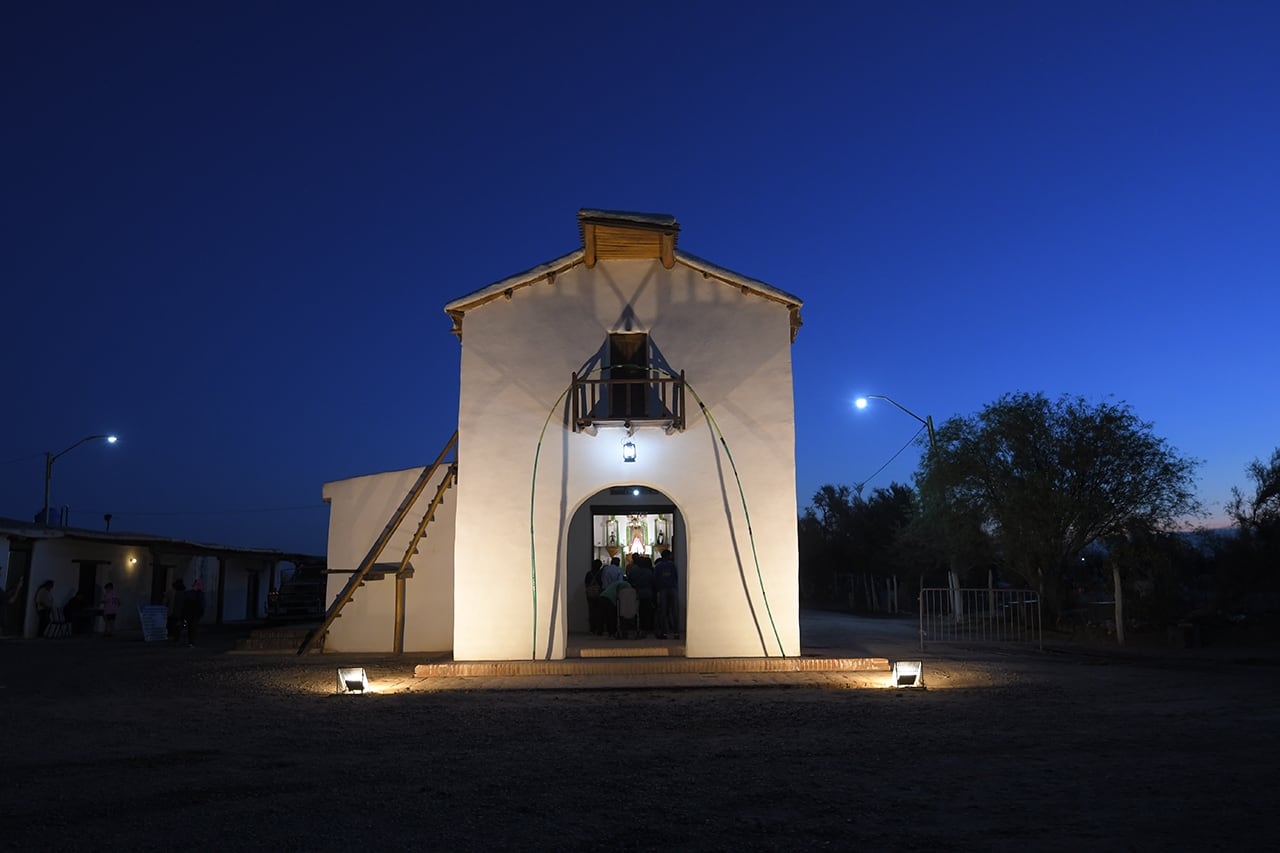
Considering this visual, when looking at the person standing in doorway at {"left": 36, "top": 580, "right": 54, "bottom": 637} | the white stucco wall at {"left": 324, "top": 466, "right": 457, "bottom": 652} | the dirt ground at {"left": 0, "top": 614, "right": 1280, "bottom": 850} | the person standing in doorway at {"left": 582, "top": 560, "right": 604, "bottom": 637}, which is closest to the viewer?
the dirt ground at {"left": 0, "top": 614, "right": 1280, "bottom": 850}

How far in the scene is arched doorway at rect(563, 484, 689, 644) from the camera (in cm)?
1842

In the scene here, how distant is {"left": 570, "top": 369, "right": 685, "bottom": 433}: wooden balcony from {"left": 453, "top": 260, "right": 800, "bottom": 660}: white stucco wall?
0.87ft

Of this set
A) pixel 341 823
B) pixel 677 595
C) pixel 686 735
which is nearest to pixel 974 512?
pixel 677 595

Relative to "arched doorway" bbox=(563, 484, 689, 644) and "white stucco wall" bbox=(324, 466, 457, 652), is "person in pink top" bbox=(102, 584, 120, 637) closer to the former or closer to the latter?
"white stucco wall" bbox=(324, 466, 457, 652)

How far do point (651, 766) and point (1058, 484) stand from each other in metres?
18.0

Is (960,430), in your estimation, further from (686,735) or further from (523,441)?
(686,735)

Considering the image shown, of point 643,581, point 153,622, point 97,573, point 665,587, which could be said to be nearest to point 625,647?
point 643,581

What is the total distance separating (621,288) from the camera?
557 inches

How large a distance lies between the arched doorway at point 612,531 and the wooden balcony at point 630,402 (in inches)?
174

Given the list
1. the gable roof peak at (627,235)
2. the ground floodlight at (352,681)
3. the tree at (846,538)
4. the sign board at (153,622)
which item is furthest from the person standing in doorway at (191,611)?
the tree at (846,538)

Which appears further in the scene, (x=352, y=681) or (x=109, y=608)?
(x=109, y=608)

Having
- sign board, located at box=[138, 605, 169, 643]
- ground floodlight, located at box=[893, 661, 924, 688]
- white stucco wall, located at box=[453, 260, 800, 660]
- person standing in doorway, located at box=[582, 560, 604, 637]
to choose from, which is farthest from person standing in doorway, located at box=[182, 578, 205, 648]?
ground floodlight, located at box=[893, 661, 924, 688]

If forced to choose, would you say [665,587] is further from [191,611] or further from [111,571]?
[111,571]

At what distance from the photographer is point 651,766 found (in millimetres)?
6641
